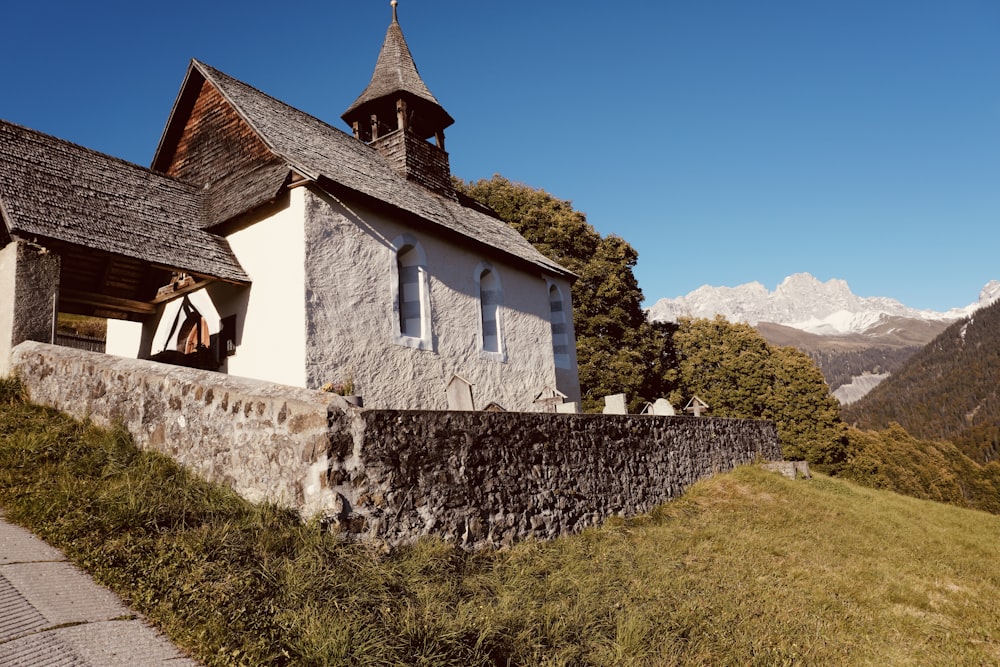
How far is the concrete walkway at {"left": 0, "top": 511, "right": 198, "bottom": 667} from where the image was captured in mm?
3389

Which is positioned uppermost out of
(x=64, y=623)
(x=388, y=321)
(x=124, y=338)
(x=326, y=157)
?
(x=326, y=157)

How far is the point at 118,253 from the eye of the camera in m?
9.46

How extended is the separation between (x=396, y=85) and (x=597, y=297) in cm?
1228

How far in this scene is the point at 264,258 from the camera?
449 inches

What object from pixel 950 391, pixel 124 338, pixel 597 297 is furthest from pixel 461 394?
pixel 950 391

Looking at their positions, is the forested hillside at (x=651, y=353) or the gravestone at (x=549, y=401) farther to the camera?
the forested hillside at (x=651, y=353)

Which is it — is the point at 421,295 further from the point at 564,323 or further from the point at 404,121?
the point at 404,121

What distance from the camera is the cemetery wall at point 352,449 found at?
581cm

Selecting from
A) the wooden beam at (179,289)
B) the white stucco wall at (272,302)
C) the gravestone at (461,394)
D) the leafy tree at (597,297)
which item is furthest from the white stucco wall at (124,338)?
the leafy tree at (597,297)

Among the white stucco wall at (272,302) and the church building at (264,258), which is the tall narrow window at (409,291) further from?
the white stucco wall at (272,302)

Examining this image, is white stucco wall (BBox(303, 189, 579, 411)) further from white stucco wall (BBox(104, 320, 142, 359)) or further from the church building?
white stucco wall (BBox(104, 320, 142, 359))

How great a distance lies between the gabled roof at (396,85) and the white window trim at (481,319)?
6.18m

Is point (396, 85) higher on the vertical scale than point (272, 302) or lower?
higher

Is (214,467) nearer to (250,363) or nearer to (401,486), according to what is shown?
(401,486)
